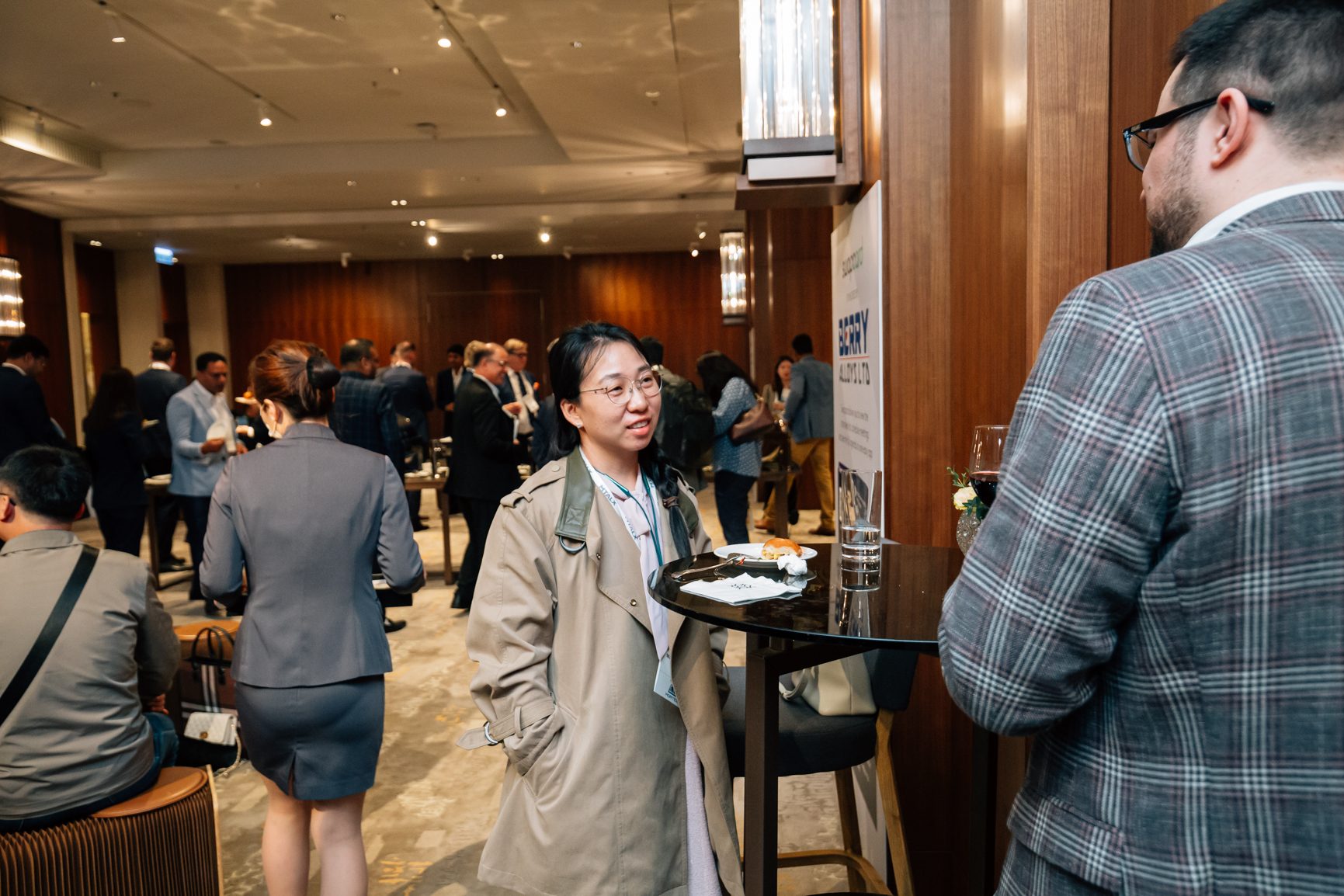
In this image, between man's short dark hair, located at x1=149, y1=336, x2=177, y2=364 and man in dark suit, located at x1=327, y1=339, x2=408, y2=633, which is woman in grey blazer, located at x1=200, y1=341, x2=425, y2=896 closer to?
man in dark suit, located at x1=327, y1=339, x2=408, y2=633

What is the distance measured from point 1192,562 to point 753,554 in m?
1.21

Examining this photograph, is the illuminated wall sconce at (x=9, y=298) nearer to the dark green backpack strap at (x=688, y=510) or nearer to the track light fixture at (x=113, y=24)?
the track light fixture at (x=113, y=24)

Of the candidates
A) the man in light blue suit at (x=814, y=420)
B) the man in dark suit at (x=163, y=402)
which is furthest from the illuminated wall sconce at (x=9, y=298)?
the man in light blue suit at (x=814, y=420)

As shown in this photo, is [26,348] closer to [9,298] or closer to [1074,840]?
[9,298]

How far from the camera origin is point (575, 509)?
188 cm

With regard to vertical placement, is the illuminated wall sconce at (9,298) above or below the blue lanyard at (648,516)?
above

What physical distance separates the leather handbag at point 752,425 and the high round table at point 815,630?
4573mm

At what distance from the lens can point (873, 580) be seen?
175 centimetres

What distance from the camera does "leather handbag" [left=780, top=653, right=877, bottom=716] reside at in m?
2.05

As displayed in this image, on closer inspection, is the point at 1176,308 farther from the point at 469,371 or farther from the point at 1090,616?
the point at 469,371

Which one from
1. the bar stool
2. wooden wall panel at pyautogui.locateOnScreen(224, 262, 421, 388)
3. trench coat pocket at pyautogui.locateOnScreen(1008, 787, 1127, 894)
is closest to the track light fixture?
the bar stool

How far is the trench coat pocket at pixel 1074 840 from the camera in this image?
0.86m

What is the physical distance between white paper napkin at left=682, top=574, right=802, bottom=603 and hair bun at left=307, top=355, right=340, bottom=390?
125 centimetres

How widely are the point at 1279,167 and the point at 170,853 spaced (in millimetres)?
2494
